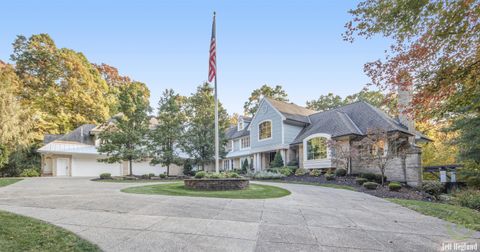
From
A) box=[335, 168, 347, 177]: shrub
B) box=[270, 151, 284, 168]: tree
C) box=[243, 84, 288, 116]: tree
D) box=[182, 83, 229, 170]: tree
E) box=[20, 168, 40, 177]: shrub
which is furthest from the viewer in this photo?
box=[243, 84, 288, 116]: tree

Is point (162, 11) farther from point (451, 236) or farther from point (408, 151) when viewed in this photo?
point (408, 151)

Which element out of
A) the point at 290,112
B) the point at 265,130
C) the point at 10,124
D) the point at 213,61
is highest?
the point at 213,61

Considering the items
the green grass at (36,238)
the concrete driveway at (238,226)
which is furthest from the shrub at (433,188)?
the green grass at (36,238)

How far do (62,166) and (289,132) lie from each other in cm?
2187

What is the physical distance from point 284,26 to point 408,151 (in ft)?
32.7

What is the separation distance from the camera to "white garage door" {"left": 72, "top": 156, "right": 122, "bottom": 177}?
2414cm

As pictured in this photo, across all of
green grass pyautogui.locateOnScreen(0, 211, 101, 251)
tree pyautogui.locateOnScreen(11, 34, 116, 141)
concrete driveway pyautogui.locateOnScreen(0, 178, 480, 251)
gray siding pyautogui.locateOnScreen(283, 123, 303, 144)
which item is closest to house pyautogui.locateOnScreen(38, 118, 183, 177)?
tree pyautogui.locateOnScreen(11, 34, 116, 141)

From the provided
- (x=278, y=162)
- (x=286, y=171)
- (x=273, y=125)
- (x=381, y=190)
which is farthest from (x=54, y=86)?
(x=381, y=190)

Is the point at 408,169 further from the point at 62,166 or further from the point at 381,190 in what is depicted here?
the point at 62,166

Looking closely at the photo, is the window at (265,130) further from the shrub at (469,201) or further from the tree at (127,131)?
the shrub at (469,201)

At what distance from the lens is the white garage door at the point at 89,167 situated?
24.1m

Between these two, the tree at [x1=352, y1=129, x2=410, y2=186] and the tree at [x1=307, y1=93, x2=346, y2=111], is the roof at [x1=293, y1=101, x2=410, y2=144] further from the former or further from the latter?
the tree at [x1=307, y1=93, x2=346, y2=111]

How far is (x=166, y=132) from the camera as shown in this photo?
2228cm

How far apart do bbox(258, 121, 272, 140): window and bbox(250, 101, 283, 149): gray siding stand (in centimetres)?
38
